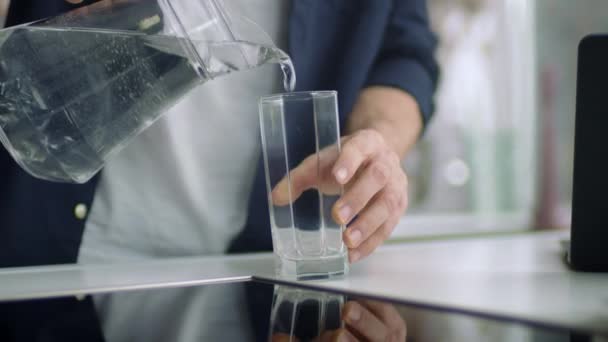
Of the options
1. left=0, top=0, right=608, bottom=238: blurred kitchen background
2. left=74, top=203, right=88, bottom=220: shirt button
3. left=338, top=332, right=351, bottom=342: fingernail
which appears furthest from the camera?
left=0, top=0, right=608, bottom=238: blurred kitchen background

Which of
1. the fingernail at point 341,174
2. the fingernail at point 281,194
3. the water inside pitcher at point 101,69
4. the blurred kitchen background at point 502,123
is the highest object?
the water inside pitcher at point 101,69

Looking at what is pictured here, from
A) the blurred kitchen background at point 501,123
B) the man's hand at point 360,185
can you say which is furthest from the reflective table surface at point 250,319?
the blurred kitchen background at point 501,123

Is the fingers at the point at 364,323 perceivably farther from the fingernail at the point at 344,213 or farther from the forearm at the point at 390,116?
the forearm at the point at 390,116

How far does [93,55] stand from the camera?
0.70 metres

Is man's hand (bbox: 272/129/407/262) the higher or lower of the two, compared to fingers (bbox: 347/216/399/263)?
higher

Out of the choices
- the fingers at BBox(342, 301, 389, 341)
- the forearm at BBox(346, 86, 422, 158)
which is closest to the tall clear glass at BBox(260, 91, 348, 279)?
the fingers at BBox(342, 301, 389, 341)

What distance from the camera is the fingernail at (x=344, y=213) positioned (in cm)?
66

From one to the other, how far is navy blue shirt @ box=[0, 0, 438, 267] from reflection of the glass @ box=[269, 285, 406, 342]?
1.72ft

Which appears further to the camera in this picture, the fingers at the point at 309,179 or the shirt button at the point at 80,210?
the shirt button at the point at 80,210

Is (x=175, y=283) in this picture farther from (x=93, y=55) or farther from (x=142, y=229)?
(x=142, y=229)

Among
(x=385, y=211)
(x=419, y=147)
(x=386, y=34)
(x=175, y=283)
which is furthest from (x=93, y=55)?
(x=419, y=147)

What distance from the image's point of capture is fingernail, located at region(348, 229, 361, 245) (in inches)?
26.7

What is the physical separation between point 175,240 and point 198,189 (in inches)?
4.0

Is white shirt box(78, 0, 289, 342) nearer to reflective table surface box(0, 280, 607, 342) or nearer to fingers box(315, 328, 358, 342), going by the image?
reflective table surface box(0, 280, 607, 342)
